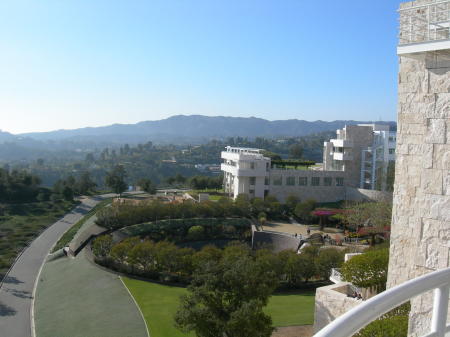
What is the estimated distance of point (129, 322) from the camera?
15.0 m

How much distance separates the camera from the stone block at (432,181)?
14.5 ft

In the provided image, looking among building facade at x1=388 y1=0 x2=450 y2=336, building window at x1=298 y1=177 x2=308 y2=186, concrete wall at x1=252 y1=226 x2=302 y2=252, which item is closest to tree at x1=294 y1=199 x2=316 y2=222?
building window at x1=298 y1=177 x2=308 y2=186

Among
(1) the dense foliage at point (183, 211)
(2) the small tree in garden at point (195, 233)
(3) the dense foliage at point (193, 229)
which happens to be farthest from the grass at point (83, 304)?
(2) the small tree in garden at point (195, 233)

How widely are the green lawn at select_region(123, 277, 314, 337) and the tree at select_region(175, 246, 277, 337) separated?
7.65 feet

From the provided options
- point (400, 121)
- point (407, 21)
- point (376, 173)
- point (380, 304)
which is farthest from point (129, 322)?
point (376, 173)

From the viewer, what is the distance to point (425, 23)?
5.77 metres

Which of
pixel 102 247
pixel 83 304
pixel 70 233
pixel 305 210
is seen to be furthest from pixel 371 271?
pixel 70 233

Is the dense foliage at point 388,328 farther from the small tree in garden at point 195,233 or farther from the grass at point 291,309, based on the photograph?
the small tree in garden at point 195,233

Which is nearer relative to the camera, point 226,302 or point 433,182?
point 433,182

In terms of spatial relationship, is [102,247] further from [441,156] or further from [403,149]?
[441,156]

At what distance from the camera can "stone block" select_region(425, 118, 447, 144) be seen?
14.4 feet

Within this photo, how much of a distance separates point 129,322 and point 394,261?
35.8 feet

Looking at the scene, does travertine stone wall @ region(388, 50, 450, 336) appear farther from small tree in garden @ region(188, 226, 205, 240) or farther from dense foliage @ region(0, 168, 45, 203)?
dense foliage @ region(0, 168, 45, 203)

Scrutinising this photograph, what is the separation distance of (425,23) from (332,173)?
31.9 meters
